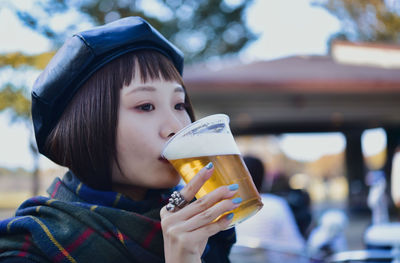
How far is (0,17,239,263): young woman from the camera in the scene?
116 centimetres

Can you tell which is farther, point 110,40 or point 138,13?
point 138,13

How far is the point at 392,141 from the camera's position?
1645 cm

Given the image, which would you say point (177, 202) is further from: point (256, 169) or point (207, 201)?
point (256, 169)

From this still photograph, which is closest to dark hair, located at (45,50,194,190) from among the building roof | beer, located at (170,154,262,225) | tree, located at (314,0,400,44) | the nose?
the nose

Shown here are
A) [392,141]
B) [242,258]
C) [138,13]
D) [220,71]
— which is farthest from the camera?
[392,141]

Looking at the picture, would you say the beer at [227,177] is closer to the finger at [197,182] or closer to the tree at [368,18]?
the finger at [197,182]

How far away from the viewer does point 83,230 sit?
1.17m

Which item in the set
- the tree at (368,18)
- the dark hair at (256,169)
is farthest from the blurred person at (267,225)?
the tree at (368,18)

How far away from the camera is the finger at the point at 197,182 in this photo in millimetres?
1016

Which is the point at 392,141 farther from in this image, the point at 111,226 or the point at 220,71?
the point at 111,226

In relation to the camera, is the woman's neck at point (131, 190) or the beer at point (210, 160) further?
the woman's neck at point (131, 190)

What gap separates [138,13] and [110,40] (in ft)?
26.2

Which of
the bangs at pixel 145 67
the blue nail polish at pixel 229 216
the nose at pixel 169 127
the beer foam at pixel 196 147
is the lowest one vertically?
the blue nail polish at pixel 229 216

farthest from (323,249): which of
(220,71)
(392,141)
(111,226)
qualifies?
(392,141)
